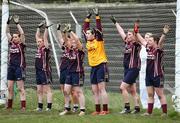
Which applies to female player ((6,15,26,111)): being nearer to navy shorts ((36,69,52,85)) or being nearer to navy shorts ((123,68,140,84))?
navy shorts ((36,69,52,85))

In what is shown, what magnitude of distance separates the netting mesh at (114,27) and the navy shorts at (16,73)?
524cm

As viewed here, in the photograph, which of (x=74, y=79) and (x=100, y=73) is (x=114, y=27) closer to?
(x=74, y=79)

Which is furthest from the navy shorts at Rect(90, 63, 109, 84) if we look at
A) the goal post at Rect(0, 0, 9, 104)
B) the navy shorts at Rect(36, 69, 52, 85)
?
the goal post at Rect(0, 0, 9, 104)

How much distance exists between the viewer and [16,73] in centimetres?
1552

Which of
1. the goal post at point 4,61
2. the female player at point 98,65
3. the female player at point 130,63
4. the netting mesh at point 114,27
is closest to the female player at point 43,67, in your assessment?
the female player at point 98,65

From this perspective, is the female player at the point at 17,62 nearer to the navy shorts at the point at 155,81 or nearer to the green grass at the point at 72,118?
the green grass at the point at 72,118

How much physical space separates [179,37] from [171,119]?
2154mm

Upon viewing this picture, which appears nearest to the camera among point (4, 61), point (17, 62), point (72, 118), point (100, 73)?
point (72, 118)

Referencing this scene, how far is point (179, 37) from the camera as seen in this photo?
14.0m

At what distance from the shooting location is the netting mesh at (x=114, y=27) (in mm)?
20922

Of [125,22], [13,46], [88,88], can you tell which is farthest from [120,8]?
[13,46]

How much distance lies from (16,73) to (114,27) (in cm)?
→ 847

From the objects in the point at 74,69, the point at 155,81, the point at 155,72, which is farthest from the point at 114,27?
the point at 155,81

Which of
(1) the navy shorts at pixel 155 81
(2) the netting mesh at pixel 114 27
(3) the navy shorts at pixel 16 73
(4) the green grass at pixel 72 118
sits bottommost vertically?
(4) the green grass at pixel 72 118
